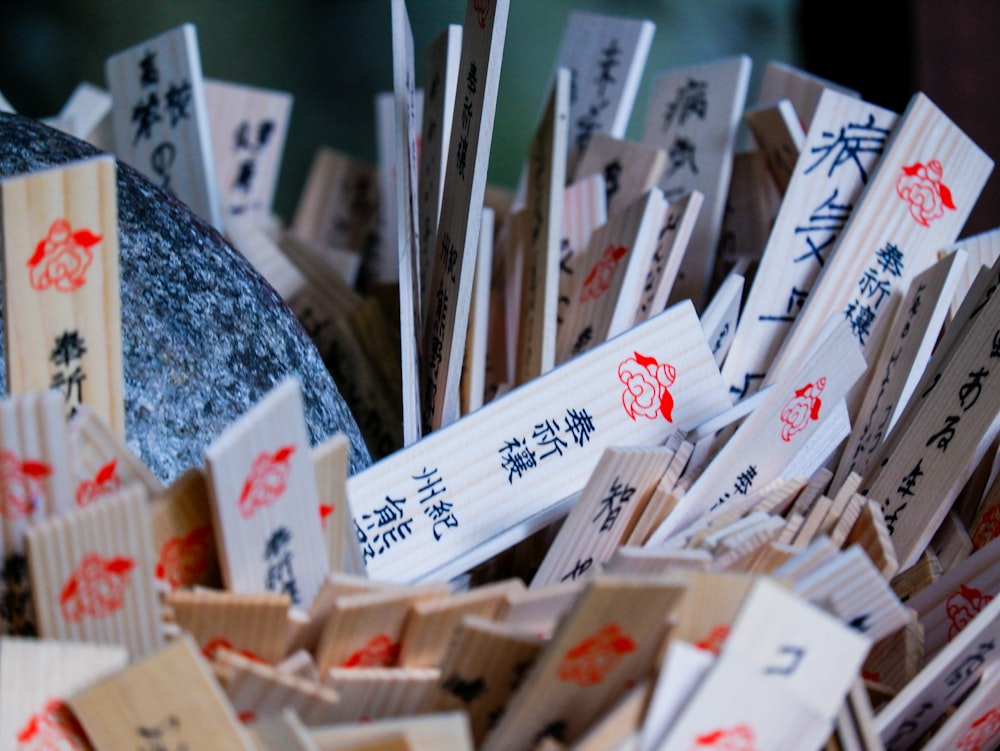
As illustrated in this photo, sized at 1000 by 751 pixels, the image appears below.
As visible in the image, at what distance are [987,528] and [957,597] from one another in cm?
Answer: 13

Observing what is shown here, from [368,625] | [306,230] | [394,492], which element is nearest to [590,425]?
[394,492]

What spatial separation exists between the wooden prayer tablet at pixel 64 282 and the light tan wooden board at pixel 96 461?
0.13 feet

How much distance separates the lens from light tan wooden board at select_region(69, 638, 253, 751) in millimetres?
542

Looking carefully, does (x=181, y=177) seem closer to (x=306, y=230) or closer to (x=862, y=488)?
(x=306, y=230)

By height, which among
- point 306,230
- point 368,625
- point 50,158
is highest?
point 50,158

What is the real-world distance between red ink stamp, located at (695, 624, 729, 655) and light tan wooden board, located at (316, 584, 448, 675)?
16 centimetres

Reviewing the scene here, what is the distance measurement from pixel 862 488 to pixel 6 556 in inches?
26.8

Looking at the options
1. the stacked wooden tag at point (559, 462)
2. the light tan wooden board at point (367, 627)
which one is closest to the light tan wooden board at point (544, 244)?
the stacked wooden tag at point (559, 462)

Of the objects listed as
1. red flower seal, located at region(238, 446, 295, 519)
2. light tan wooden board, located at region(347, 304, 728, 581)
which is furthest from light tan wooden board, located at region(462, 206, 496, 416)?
red flower seal, located at region(238, 446, 295, 519)

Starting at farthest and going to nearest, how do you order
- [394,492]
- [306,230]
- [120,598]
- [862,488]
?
[306,230], [862,488], [394,492], [120,598]

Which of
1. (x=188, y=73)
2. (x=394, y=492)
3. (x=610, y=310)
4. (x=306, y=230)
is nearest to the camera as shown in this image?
(x=394, y=492)

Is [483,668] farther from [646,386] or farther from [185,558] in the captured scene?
[646,386]

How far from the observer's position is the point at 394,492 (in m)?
0.81

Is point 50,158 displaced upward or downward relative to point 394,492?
upward
